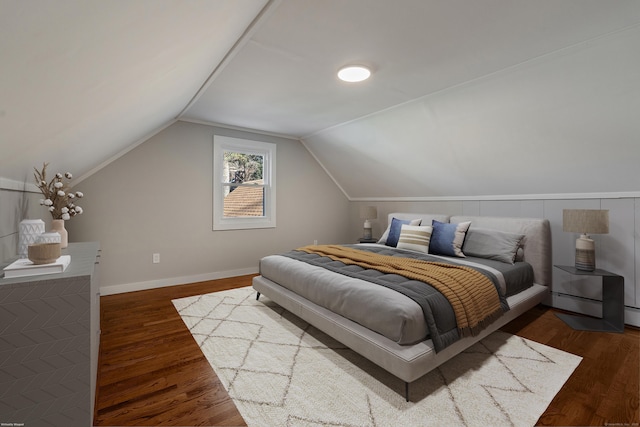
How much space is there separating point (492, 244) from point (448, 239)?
44 cm

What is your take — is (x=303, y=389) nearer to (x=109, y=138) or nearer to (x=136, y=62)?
(x=136, y=62)

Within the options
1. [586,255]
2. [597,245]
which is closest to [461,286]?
[586,255]

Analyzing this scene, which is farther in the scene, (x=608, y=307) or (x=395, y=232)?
(x=395, y=232)

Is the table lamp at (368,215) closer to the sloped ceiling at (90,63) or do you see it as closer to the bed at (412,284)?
the bed at (412,284)

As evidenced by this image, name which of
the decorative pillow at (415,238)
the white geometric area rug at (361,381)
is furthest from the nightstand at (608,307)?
the decorative pillow at (415,238)

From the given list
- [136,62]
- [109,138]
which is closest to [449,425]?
[136,62]

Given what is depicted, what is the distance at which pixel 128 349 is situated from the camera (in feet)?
7.40

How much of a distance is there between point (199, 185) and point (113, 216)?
1099mm

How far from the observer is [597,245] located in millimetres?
2914

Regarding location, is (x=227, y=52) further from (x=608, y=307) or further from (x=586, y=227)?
(x=608, y=307)

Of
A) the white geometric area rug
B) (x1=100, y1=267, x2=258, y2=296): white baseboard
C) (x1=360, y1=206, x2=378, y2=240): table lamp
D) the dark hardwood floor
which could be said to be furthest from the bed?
(x1=100, y1=267, x2=258, y2=296): white baseboard

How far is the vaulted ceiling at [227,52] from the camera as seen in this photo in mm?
985

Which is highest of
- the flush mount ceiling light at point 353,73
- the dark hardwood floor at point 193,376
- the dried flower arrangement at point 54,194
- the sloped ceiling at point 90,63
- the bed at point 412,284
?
the flush mount ceiling light at point 353,73

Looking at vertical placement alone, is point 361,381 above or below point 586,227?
below
